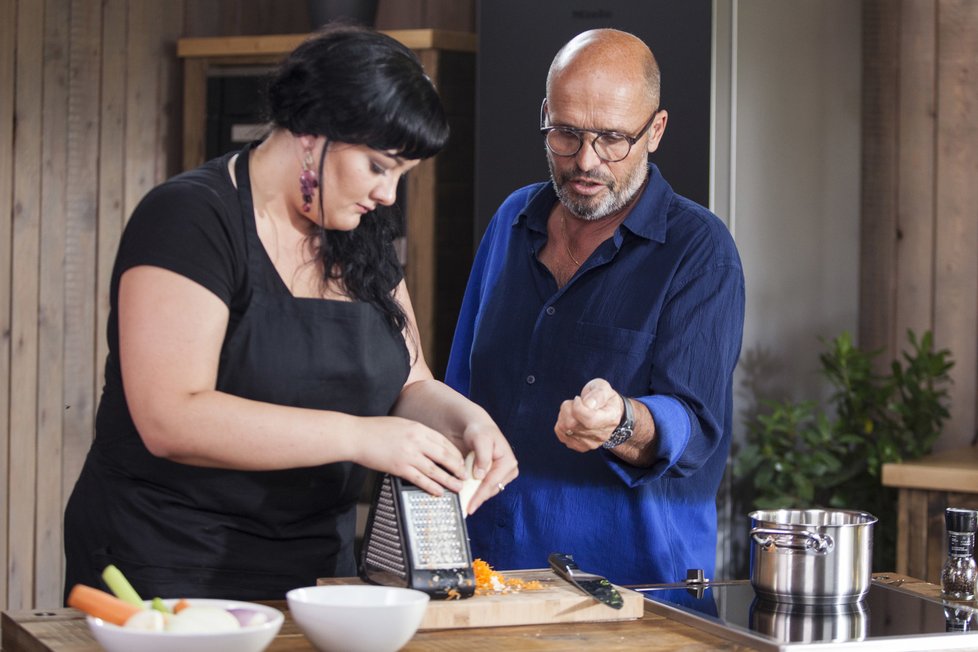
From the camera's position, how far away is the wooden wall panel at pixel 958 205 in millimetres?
3707

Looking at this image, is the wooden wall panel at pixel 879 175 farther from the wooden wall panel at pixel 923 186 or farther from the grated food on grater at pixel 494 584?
the grated food on grater at pixel 494 584

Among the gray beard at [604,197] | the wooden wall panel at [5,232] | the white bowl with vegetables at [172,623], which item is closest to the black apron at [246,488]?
the white bowl with vegetables at [172,623]

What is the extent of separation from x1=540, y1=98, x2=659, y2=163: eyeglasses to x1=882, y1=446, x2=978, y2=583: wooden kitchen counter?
142cm

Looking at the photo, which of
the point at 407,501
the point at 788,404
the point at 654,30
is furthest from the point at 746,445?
the point at 407,501

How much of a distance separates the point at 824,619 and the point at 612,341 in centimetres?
62

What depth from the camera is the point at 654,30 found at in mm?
3283

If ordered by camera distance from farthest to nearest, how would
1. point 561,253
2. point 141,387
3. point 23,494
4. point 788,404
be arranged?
point 23,494 → point 788,404 → point 561,253 → point 141,387

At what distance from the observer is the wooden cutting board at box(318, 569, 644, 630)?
1.53 meters

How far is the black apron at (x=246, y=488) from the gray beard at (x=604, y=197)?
515 mm

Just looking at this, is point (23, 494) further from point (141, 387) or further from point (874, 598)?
point (874, 598)

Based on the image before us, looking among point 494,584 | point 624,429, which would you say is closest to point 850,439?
point 624,429

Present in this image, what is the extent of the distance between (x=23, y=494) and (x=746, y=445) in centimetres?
207

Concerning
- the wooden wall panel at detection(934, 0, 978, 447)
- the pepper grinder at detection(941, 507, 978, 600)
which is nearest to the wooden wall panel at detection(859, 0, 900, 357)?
the wooden wall panel at detection(934, 0, 978, 447)

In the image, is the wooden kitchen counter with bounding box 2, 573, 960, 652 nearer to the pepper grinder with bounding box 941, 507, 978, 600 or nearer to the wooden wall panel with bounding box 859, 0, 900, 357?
the pepper grinder with bounding box 941, 507, 978, 600
